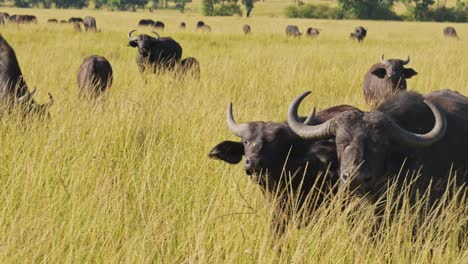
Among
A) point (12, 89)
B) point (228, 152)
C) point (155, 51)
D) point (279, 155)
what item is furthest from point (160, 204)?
point (155, 51)

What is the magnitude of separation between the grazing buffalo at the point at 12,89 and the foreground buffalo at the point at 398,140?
11.0 ft

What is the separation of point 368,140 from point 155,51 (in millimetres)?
11003

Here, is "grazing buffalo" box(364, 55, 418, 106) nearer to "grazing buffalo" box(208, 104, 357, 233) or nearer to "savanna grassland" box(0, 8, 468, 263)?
"savanna grassland" box(0, 8, 468, 263)

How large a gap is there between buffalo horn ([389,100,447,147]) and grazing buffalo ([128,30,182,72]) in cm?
958

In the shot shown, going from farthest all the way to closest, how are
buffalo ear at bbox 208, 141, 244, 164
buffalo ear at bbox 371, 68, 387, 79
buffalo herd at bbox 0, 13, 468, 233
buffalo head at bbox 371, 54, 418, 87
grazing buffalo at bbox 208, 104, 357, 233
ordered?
buffalo head at bbox 371, 54, 418, 87, buffalo ear at bbox 371, 68, 387, 79, buffalo ear at bbox 208, 141, 244, 164, grazing buffalo at bbox 208, 104, 357, 233, buffalo herd at bbox 0, 13, 468, 233

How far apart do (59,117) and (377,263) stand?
13.7ft

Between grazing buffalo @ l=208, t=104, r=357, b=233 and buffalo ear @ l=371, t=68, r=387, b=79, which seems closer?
grazing buffalo @ l=208, t=104, r=357, b=233

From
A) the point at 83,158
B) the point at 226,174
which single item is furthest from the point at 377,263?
the point at 83,158

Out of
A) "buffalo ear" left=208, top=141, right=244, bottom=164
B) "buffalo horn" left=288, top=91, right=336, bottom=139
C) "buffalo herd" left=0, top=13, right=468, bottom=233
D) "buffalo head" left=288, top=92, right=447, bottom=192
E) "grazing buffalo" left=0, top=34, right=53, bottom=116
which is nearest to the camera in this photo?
"buffalo head" left=288, top=92, right=447, bottom=192

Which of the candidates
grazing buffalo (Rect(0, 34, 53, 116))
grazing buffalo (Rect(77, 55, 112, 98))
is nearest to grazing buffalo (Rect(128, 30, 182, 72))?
grazing buffalo (Rect(77, 55, 112, 98))

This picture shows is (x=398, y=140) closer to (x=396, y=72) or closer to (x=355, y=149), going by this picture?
(x=355, y=149)

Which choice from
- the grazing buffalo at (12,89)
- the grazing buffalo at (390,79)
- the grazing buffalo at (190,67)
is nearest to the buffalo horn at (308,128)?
the grazing buffalo at (12,89)

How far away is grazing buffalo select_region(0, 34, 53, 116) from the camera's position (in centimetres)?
654

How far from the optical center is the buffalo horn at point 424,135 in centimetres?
396
